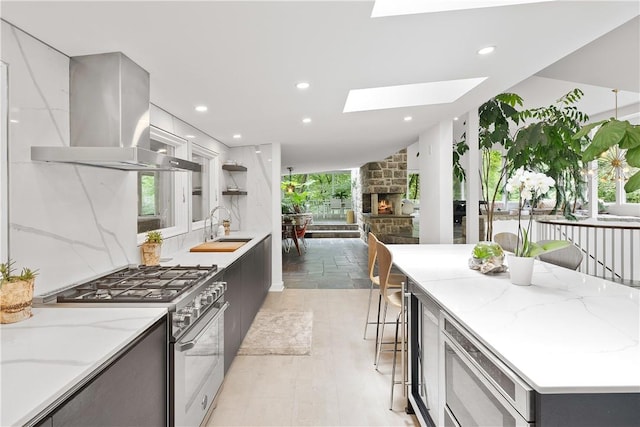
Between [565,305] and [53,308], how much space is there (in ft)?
7.35

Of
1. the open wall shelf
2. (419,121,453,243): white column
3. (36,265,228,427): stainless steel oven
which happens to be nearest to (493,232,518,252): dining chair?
(419,121,453,243): white column

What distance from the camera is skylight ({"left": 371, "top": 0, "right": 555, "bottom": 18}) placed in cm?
156

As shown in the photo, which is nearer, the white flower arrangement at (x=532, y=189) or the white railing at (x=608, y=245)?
the white flower arrangement at (x=532, y=189)

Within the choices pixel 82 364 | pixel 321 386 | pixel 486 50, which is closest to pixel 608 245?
pixel 486 50

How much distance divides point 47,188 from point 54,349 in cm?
94

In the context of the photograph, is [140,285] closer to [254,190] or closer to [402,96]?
[402,96]

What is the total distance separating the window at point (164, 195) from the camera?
2.88m

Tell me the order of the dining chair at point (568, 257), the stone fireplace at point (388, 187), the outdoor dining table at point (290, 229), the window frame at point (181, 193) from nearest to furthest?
the dining chair at point (568, 257), the window frame at point (181, 193), the outdoor dining table at point (290, 229), the stone fireplace at point (388, 187)

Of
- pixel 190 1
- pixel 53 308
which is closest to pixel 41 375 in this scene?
pixel 53 308

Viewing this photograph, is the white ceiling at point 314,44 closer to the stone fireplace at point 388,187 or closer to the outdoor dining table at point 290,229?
the outdoor dining table at point 290,229

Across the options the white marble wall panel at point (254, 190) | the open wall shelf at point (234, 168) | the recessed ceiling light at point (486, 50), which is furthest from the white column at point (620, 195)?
the open wall shelf at point (234, 168)

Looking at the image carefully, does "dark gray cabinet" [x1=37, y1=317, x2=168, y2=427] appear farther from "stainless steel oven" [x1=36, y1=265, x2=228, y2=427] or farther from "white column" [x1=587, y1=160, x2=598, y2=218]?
"white column" [x1=587, y1=160, x2=598, y2=218]

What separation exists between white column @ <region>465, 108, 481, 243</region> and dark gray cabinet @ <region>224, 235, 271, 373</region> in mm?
2571

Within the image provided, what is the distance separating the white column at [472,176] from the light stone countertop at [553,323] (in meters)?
1.95
